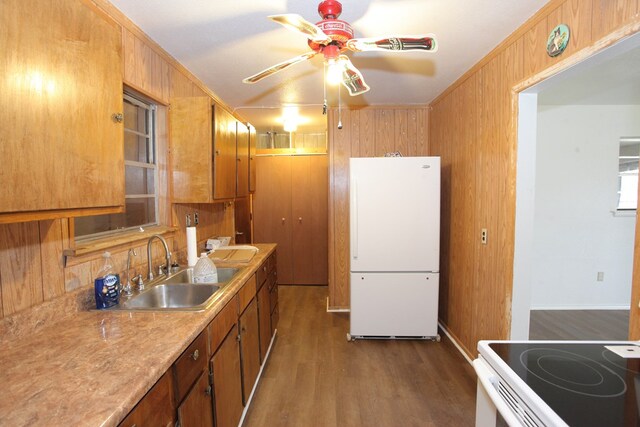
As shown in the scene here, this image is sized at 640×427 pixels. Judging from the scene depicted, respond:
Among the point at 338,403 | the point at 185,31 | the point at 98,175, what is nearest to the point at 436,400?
the point at 338,403

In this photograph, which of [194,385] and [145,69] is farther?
[145,69]

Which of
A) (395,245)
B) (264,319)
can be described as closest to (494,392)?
(264,319)

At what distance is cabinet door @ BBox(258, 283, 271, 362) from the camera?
231 cm

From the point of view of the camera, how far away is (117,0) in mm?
1555

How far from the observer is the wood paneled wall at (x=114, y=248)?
3.68 feet

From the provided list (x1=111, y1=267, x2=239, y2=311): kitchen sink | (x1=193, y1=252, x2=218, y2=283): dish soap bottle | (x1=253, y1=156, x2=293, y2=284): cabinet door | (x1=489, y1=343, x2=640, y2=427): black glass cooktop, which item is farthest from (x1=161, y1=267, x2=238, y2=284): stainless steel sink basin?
(x1=253, y1=156, x2=293, y2=284): cabinet door

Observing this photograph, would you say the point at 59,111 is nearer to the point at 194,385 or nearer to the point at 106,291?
the point at 106,291

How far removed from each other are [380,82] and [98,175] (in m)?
2.39

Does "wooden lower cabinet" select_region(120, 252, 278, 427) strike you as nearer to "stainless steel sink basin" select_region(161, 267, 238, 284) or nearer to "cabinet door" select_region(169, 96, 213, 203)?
"stainless steel sink basin" select_region(161, 267, 238, 284)

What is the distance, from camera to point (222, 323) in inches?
60.4

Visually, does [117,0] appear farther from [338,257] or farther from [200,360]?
[338,257]

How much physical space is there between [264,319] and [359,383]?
856 mm

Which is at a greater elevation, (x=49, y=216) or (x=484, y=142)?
(x=484, y=142)

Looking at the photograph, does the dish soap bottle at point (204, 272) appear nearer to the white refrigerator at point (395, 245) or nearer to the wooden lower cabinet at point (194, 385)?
the wooden lower cabinet at point (194, 385)
